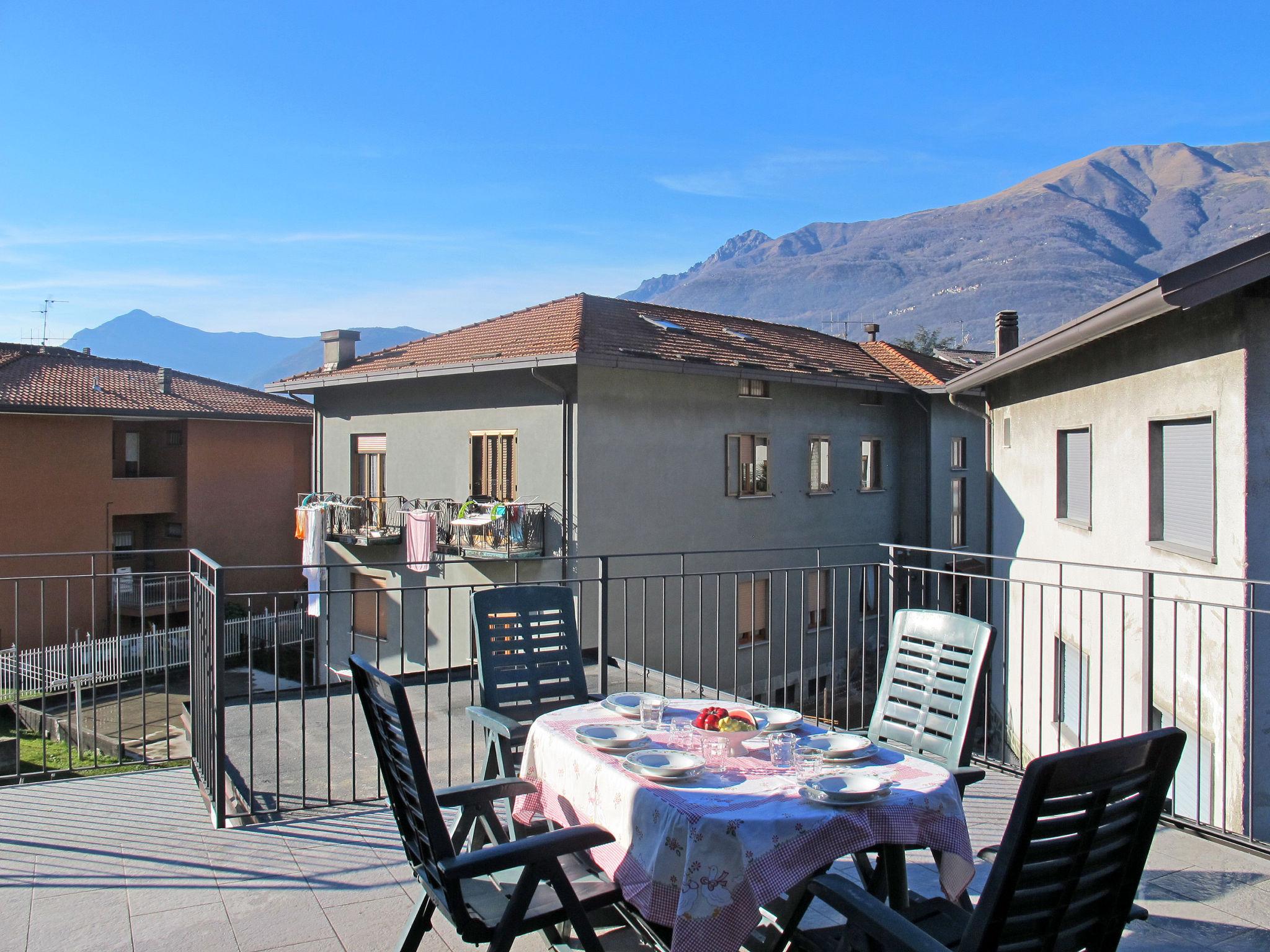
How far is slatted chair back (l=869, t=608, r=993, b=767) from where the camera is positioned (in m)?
3.43

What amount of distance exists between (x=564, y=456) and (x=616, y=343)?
2561 mm

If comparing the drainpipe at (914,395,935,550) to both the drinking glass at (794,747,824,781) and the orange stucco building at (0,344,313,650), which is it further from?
the drinking glass at (794,747,824,781)

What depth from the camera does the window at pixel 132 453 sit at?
28828 mm

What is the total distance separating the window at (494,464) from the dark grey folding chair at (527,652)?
45.0 feet

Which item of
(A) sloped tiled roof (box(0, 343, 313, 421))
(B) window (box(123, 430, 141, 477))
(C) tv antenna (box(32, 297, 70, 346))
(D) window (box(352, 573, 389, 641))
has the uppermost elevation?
(C) tv antenna (box(32, 297, 70, 346))

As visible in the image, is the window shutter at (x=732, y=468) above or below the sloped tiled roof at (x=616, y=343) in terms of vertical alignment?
below

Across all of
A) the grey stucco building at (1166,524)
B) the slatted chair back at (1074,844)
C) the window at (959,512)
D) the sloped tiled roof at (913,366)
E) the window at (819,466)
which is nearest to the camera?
the slatted chair back at (1074,844)

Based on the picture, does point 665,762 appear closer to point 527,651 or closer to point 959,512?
point 527,651

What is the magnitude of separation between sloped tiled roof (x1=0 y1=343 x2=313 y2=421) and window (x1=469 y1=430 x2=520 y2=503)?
9.89m

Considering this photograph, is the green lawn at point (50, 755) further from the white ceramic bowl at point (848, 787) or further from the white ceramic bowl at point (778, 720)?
the white ceramic bowl at point (848, 787)

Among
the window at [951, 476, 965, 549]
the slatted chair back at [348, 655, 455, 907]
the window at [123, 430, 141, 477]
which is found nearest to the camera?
the slatted chair back at [348, 655, 455, 907]

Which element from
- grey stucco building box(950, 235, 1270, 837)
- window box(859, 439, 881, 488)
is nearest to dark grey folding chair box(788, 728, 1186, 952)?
grey stucco building box(950, 235, 1270, 837)

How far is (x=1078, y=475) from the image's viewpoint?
10.5 m

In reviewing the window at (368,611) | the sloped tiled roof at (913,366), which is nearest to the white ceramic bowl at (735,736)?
the window at (368,611)
